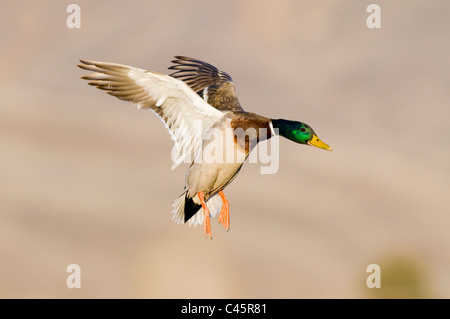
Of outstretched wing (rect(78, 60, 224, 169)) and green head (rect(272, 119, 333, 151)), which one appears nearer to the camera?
outstretched wing (rect(78, 60, 224, 169))

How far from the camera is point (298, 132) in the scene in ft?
34.9

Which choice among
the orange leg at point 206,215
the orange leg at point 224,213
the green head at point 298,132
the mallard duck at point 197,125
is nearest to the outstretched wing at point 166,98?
the mallard duck at point 197,125

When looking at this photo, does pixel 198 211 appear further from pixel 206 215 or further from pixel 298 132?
pixel 298 132

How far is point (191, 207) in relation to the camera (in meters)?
11.5

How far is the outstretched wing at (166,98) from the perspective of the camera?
34.2 ft

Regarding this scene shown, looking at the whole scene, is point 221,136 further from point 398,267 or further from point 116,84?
point 398,267

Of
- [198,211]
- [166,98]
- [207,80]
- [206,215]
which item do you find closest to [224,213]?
[206,215]

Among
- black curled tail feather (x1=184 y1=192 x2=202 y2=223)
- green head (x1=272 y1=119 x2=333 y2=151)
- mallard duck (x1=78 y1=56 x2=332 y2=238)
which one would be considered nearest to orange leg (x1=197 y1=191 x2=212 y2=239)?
mallard duck (x1=78 y1=56 x2=332 y2=238)

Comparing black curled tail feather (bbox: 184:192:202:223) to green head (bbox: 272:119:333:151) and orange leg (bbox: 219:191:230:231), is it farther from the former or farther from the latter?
green head (bbox: 272:119:333:151)

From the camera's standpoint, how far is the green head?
34.8 ft

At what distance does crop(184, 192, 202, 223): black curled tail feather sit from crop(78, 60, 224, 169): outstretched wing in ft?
2.72

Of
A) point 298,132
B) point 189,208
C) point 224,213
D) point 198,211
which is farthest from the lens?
point 198,211

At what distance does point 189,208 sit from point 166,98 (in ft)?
6.33

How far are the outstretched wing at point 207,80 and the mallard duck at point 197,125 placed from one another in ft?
7.40
